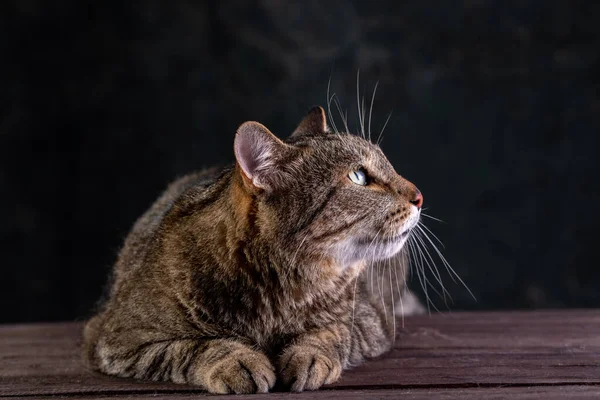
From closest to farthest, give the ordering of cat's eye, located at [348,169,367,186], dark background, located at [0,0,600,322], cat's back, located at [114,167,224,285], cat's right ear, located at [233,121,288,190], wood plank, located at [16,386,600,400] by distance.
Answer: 1. wood plank, located at [16,386,600,400]
2. cat's right ear, located at [233,121,288,190]
3. cat's eye, located at [348,169,367,186]
4. cat's back, located at [114,167,224,285]
5. dark background, located at [0,0,600,322]

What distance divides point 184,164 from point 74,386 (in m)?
1.93

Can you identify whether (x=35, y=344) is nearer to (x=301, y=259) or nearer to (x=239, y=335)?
(x=239, y=335)

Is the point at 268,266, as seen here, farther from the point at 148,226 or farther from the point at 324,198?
the point at 148,226

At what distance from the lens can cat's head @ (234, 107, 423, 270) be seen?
214 cm

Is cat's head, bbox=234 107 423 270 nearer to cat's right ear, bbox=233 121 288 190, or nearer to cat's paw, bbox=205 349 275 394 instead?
cat's right ear, bbox=233 121 288 190

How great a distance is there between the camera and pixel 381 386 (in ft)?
6.90

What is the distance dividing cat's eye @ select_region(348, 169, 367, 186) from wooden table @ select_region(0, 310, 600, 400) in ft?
1.75

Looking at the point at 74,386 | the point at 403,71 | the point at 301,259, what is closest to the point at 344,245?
the point at 301,259

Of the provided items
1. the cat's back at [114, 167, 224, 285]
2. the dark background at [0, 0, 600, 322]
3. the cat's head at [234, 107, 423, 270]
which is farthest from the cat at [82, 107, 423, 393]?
the dark background at [0, 0, 600, 322]

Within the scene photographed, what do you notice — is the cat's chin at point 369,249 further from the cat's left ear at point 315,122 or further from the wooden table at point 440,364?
the cat's left ear at point 315,122

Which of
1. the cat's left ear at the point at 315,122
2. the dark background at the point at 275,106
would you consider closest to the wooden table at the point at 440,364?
the cat's left ear at the point at 315,122

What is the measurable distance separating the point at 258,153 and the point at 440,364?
0.81 meters

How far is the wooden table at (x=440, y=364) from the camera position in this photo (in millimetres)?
2047

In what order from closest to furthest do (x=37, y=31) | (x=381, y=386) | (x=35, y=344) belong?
(x=381, y=386) < (x=35, y=344) < (x=37, y=31)
